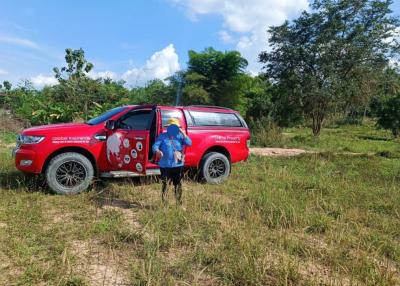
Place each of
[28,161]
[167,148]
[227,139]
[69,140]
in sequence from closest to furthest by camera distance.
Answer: [167,148]
[28,161]
[69,140]
[227,139]

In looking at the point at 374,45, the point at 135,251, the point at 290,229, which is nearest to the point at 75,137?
the point at 135,251

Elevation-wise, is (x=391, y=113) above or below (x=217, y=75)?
below

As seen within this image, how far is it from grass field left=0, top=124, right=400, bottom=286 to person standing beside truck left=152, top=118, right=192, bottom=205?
38 cm

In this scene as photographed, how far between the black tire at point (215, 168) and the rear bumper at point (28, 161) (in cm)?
322

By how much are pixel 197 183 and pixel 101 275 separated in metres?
4.53

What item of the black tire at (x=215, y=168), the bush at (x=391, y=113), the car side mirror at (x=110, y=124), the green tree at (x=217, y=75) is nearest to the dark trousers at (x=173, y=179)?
the car side mirror at (x=110, y=124)

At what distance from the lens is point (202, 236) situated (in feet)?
14.8

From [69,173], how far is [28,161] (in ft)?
2.27

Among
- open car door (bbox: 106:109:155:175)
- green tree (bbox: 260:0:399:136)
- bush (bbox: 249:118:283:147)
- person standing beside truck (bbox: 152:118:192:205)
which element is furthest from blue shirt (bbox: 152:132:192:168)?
green tree (bbox: 260:0:399:136)

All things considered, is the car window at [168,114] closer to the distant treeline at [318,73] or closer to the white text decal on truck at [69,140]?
the white text decal on truck at [69,140]

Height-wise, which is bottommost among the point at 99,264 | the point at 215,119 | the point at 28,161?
the point at 99,264

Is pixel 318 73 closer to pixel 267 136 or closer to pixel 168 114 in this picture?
pixel 267 136

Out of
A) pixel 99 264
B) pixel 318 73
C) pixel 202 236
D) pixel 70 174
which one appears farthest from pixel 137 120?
pixel 318 73

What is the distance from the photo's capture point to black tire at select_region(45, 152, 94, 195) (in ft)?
21.0
